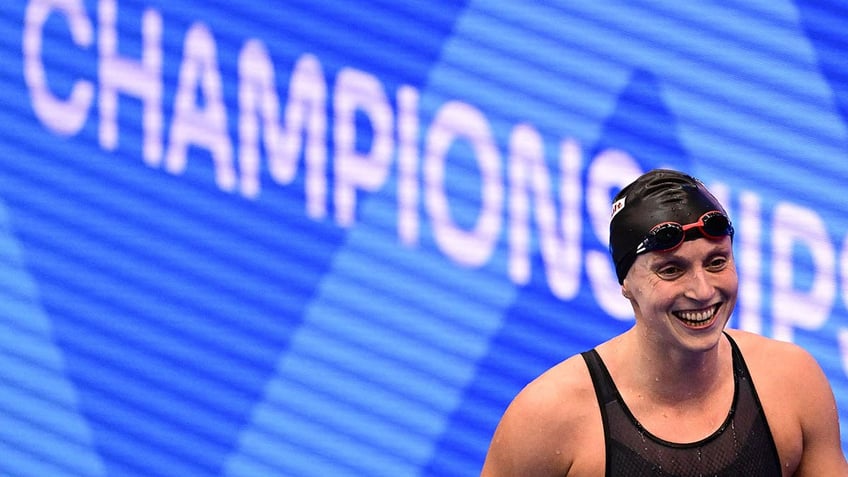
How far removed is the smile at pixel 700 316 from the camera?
2.62 m

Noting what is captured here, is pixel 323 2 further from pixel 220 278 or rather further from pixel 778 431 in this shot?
pixel 778 431

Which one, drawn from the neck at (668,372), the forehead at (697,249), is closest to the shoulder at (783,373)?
the neck at (668,372)

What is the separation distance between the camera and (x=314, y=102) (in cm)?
479

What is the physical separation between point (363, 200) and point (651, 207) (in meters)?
2.17

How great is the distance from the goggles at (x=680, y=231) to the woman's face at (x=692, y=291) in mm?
13

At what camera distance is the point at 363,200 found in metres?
4.77

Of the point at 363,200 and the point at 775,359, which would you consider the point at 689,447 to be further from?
the point at 363,200

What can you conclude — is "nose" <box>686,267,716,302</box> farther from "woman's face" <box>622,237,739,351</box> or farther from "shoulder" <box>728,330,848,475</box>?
"shoulder" <box>728,330,848,475</box>

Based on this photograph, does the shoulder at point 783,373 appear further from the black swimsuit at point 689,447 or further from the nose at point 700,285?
Answer: the nose at point 700,285

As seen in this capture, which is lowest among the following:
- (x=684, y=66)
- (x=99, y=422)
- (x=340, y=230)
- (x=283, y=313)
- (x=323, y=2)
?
(x=99, y=422)

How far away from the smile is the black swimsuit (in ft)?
0.88

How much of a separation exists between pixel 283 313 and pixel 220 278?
29cm

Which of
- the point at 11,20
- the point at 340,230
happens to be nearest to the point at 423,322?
the point at 340,230

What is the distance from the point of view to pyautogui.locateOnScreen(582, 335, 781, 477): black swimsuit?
2.72m
